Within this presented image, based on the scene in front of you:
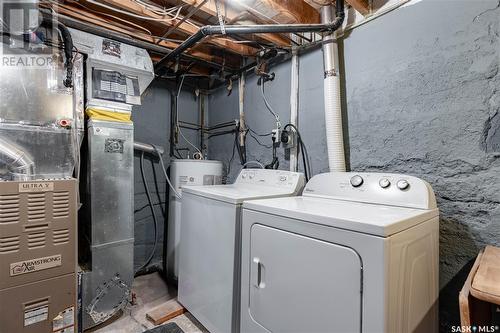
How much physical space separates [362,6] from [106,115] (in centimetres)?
198

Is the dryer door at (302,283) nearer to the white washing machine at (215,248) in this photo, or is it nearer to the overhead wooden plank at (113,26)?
the white washing machine at (215,248)

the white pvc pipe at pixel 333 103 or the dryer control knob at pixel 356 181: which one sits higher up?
the white pvc pipe at pixel 333 103

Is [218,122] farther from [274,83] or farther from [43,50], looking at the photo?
[43,50]

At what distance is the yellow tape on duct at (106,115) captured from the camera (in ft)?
6.05

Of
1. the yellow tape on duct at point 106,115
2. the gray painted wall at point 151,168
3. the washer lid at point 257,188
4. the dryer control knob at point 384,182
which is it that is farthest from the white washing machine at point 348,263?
the gray painted wall at point 151,168

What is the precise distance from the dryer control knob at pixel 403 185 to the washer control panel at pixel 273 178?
2.29ft

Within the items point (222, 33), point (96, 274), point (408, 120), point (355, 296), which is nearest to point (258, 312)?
point (355, 296)

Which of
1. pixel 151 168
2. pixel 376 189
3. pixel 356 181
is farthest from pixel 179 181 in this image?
pixel 376 189

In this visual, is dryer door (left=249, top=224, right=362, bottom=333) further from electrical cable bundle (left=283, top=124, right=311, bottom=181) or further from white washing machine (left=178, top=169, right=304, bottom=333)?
A: electrical cable bundle (left=283, top=124, right=311, bottom=181)

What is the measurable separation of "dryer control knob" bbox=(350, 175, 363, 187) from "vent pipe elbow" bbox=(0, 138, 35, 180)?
2.00m

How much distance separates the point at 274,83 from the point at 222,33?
0.73 metres

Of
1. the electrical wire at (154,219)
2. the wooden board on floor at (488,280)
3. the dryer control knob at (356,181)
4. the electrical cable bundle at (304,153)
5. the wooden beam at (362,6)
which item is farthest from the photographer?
the electrical wire at (154,219)

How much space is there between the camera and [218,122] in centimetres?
304

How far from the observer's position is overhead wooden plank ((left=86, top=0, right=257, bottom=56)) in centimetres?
175
